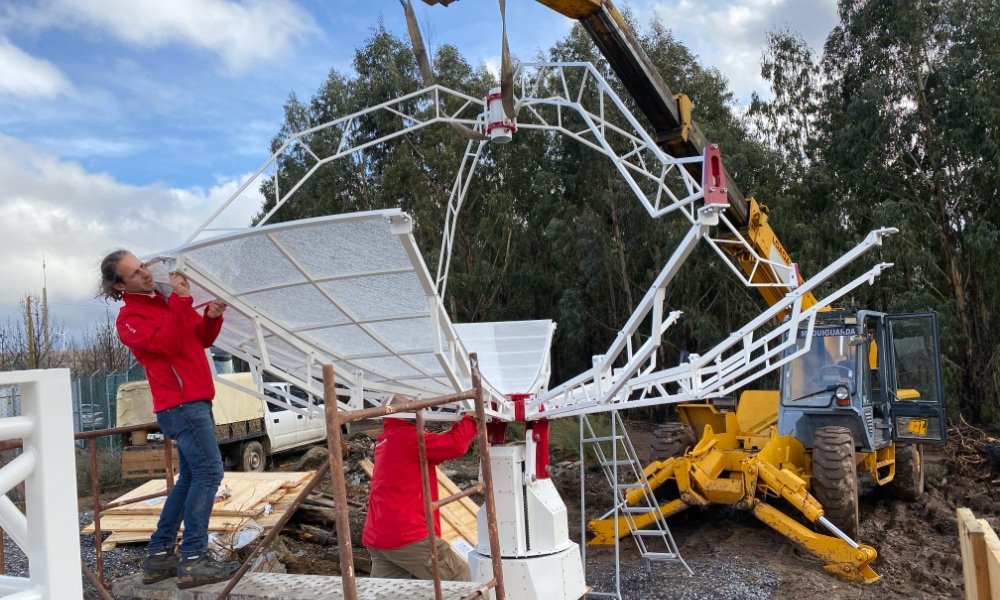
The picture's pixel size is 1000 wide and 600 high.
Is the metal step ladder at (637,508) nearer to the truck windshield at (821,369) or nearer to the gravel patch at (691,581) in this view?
the gravel patch at (691,581)

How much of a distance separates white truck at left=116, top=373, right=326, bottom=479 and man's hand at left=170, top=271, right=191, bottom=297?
9248 millimetres

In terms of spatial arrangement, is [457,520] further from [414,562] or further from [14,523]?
[14,523]

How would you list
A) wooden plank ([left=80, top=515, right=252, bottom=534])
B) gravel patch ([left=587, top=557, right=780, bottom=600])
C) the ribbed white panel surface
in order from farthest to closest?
1. wooden plank ([left=80, top=515, right=252, bottom=534])
2. gravel patch ([left=587, top=557, right=780, bottom=600])
3. the ribbed white panel surface

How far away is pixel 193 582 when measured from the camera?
4.45 metres

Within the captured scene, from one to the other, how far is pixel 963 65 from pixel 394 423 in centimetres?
1995

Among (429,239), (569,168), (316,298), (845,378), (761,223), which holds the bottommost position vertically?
(845,378)

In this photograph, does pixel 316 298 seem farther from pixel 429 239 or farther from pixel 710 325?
pixel 429 239


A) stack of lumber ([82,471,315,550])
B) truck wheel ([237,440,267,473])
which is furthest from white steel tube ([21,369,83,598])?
truck wheel ([237,440,267,473])

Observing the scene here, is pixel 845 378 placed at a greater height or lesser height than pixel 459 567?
greater

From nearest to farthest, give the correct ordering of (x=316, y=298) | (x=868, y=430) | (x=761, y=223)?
1. (x=316, y=298)
2. (x=868, y=430)
3. (x=761, y=223)

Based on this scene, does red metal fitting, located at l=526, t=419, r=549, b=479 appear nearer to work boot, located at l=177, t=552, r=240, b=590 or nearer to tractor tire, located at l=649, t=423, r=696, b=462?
work boot, located at l=177, t=552, r=240, b=590

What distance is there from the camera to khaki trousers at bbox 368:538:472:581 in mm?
5184

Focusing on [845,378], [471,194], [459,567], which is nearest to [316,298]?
[459,567]

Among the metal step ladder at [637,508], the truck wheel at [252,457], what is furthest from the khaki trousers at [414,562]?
the truck wheel at [252,457]
